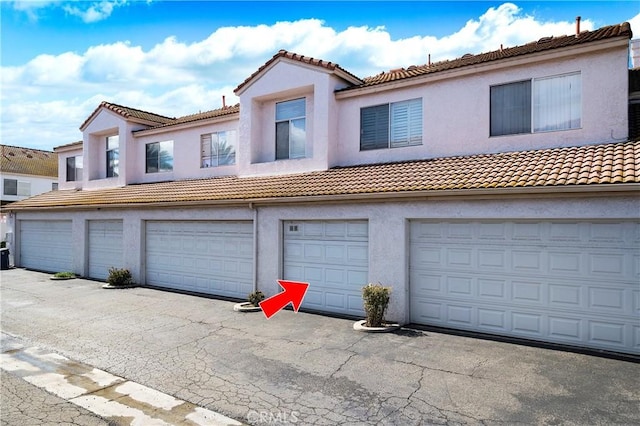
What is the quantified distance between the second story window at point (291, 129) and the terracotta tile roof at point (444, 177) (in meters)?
1.17

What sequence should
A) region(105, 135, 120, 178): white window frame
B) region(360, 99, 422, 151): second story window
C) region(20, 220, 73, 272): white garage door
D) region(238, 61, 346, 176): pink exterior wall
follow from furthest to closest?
region(105, 135, 120, 178): white window frame, region(20, 220, 73, 272): white garage door, region(238, 61, 346, 176): pink exterior wall, region(360, 99, 422, 151): second story window

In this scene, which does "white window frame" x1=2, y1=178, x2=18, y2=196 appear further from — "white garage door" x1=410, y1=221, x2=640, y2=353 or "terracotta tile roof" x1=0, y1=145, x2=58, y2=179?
"white garage door" x1=410, y1=221, x2=640, y2=353

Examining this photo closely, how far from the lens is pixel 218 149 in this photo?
53.6 ft

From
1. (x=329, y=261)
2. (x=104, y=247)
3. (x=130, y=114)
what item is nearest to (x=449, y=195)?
(x=329, y=261)

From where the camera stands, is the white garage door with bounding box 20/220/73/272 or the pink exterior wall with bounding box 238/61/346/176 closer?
the pink exterior wall with bounding box 238/61/346/176

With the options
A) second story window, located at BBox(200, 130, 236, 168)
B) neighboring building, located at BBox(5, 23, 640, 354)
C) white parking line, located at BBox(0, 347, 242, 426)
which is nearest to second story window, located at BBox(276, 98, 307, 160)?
neighboring building, located at BBox(5, 23, 640, 354)

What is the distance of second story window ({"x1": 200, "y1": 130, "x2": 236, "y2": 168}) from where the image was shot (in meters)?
15.9

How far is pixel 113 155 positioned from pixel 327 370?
1746 centimetres

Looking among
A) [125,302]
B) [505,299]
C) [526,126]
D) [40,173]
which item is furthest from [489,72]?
[40,173]

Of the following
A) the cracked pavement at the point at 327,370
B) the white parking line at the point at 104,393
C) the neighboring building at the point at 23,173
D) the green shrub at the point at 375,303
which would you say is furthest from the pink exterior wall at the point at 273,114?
the neighboring building at the point at 23,173

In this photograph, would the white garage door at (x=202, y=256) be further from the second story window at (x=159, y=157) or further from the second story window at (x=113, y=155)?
the second story window at (x=113, y=155)

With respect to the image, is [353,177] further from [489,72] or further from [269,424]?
[269,424]

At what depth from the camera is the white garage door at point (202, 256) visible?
12773mm

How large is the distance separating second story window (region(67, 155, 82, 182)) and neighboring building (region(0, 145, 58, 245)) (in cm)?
2216
